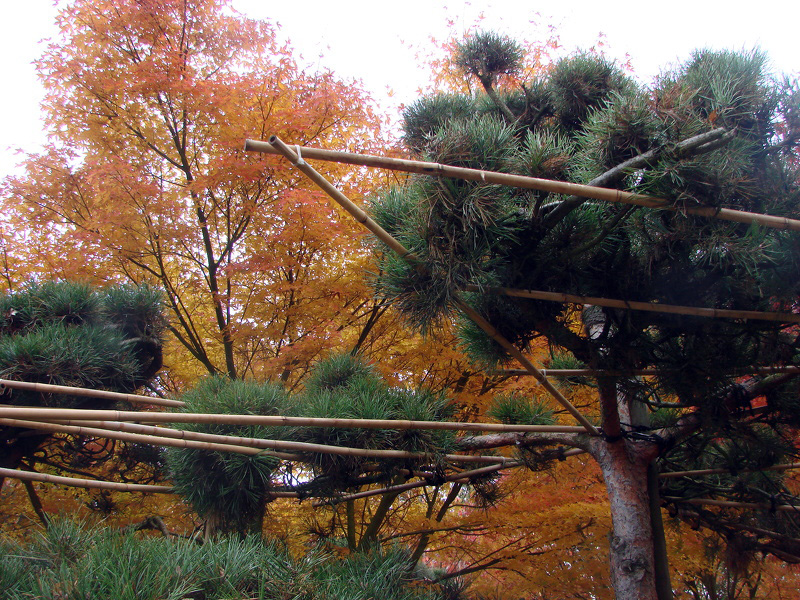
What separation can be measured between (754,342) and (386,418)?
195 centimetres

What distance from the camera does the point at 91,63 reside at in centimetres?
443

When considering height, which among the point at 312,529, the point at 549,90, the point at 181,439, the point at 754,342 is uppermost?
the point at 549,90

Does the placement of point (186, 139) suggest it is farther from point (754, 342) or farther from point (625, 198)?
point (754, 342)

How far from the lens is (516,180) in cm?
188

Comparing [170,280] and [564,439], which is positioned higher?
[170,280]

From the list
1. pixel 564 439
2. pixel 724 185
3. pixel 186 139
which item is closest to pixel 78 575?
pixel 564 439

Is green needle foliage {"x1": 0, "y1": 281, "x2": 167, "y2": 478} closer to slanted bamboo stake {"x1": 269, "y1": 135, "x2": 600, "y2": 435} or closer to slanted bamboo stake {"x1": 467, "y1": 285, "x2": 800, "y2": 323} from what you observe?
slanted bamboo stake {"x1": 269, "y1": 135, "x2": 600, "y2": 435}

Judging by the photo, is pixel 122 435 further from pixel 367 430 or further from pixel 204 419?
pixel 367 430

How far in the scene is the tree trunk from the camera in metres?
2.62

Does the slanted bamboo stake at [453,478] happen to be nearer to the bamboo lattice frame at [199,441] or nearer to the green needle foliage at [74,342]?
the bamboo lattice frame at [199,441]

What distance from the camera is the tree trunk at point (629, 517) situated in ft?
8.61

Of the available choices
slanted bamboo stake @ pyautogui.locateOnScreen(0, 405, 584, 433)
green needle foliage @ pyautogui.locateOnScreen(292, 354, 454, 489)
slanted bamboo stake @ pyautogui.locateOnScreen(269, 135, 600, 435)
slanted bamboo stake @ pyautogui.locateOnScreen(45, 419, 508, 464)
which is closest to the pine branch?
slanted bamboo stake @ pyautogui.locateOnScreen(269, 135, 600, 435)

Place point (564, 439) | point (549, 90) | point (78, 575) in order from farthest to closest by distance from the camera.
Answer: point (549, 90)
point (564, 439)
point (78, 575)

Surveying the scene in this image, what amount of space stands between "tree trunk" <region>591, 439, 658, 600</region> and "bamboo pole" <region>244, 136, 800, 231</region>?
4.66 ft
